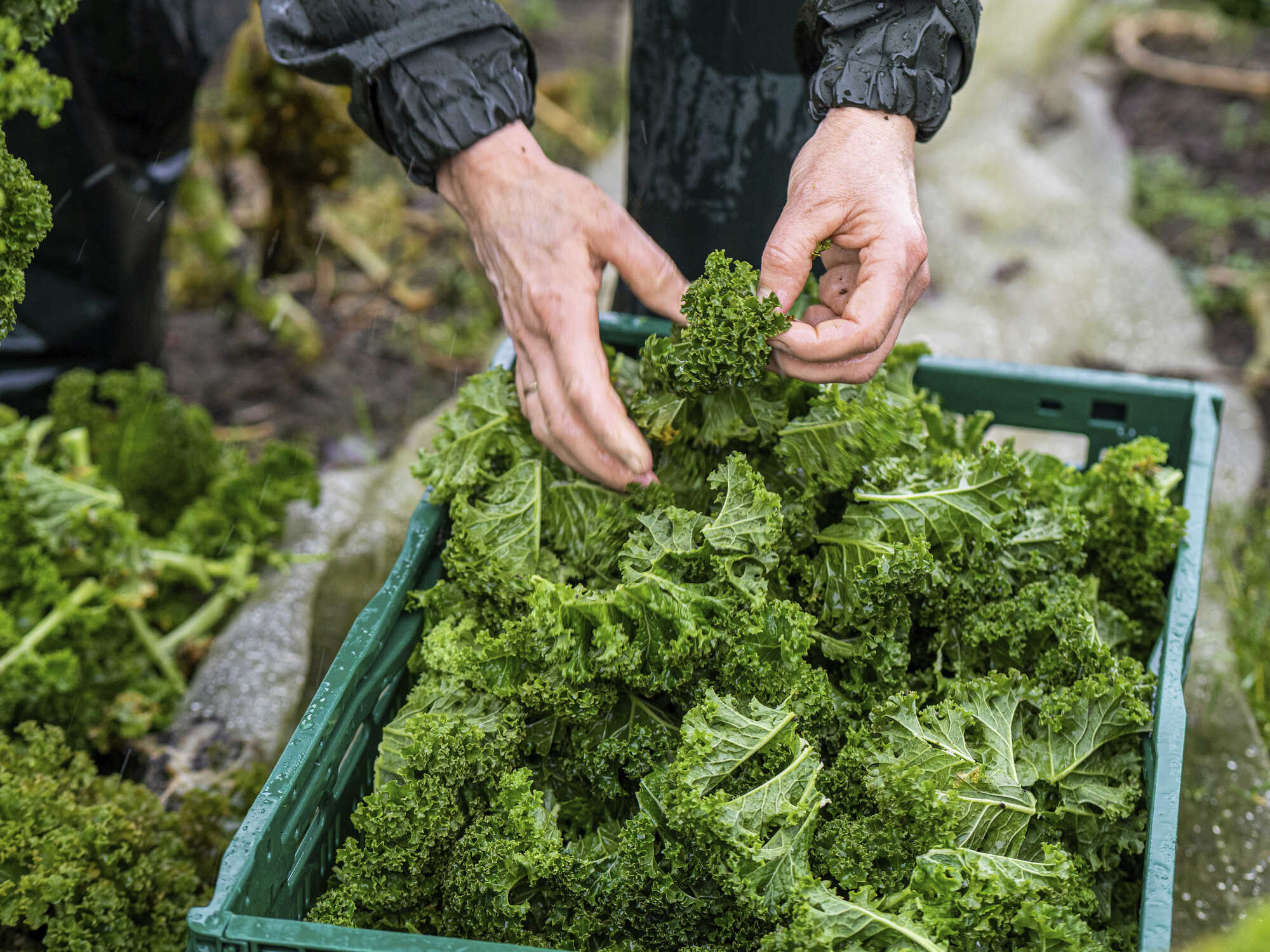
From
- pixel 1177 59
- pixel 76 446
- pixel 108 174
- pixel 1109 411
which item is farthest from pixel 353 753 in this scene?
pixel 1177 59

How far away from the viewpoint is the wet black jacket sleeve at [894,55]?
79.8 inches

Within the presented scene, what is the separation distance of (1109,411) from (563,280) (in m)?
1.46

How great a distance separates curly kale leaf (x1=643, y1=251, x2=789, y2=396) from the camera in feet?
5.91

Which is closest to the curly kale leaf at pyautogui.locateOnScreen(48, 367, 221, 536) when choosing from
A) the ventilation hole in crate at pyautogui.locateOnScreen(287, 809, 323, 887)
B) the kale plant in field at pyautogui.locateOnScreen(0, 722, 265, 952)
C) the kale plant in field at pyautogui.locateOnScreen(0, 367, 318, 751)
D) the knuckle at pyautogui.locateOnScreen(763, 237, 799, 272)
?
the kale plant in field at pyautogui.locateOnScreen(0, 367, 318, 751)

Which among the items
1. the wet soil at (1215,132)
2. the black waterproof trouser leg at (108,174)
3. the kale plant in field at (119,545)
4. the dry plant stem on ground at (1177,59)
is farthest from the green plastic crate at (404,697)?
the dry plant stem on ground at (1177,59)

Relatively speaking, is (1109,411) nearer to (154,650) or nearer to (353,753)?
(353,753)

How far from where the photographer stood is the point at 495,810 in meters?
1.80

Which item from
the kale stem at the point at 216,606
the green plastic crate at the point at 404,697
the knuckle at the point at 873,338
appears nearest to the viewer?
the green plastic crate at the point at 404,697

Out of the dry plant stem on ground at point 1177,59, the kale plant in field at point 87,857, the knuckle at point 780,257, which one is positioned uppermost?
the dry plant stem on ground at point 1177,59

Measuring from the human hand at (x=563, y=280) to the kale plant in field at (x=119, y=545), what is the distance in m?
1.29

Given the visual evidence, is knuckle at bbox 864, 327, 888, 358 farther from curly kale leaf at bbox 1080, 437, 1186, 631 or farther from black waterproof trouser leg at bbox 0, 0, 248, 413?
black waterproof trouser leg at bbox 0, 0, 248, 413

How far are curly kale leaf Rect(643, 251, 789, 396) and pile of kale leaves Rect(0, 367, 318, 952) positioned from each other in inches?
55.0

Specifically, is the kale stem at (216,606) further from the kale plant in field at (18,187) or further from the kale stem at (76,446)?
the kale plant in field at (18,187)

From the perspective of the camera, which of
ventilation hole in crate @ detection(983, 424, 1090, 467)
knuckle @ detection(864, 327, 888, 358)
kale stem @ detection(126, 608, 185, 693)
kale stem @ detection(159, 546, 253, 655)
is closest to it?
knuckle @ detection(864, 327, 888, 358)
